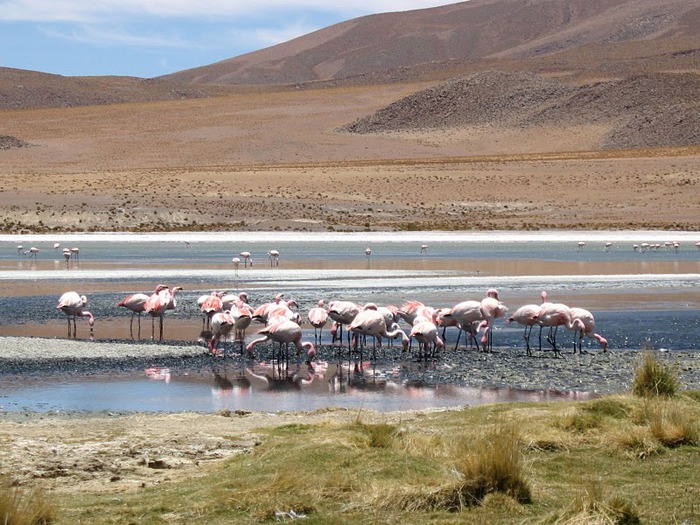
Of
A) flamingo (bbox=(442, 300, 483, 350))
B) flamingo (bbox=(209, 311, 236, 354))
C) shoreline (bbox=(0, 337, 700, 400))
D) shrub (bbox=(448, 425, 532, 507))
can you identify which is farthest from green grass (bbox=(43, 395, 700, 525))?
flamingo (bbox=(442, 300, 483, 350))

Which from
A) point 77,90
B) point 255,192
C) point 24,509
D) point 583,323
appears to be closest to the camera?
point 24,509

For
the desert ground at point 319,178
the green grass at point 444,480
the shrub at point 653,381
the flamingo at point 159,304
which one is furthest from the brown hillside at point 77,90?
the green grass at point 444,480

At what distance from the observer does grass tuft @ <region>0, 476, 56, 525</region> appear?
656cm

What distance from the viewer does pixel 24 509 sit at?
675 centimetres

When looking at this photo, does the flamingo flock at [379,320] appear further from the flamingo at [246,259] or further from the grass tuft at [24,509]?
the flamingo at [246,259]

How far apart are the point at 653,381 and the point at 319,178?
59.4 metres

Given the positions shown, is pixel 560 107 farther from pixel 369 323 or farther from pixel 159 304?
pixel 369 323

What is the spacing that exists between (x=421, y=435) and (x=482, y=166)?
67.2 m

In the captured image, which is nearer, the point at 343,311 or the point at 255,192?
the point at 343,311

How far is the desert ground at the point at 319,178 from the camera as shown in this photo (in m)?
54.2

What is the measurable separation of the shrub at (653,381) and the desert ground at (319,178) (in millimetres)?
39837

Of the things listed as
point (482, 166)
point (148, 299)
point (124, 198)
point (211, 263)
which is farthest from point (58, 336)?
point (482, 166)

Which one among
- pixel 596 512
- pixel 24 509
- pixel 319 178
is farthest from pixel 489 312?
pixel 319 178

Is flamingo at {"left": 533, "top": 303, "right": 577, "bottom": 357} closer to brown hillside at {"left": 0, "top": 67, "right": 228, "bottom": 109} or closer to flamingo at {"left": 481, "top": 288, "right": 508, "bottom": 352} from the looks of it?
flamingo at {"left": 481, "top": 288, "right": 508, "bottom": 352}
